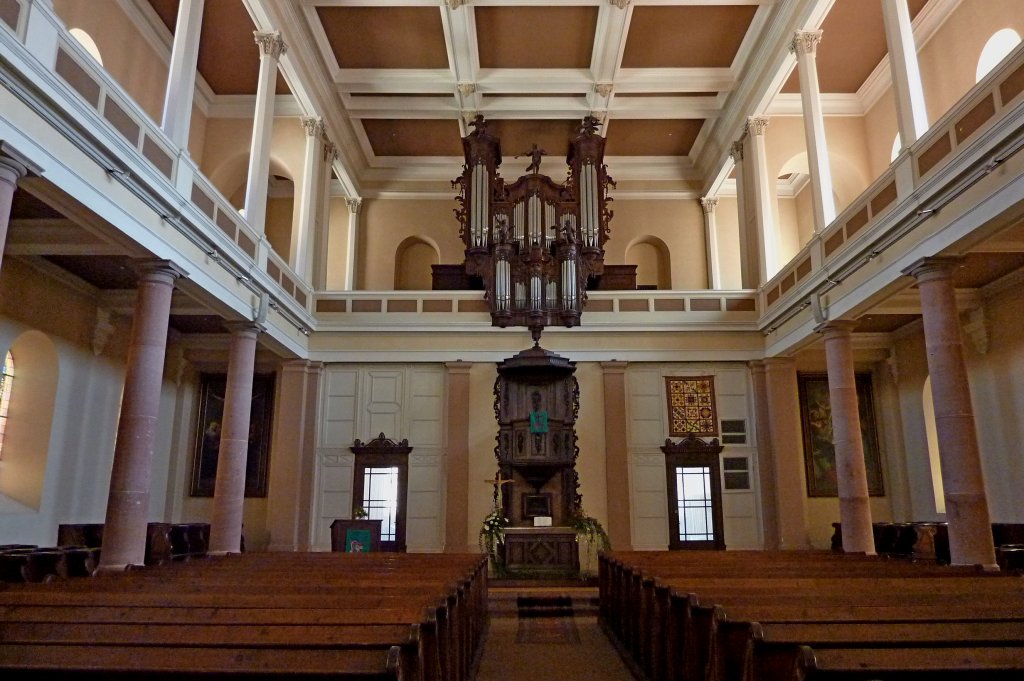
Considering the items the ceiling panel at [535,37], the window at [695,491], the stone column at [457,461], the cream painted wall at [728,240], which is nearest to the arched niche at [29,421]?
the stone column at [457,461]

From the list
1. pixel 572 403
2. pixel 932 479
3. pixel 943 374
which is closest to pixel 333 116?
pixel 572 403

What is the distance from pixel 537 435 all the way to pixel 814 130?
299 inches

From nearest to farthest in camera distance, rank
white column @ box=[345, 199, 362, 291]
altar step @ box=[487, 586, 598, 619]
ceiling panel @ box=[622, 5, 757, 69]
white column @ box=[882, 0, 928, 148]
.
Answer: white column @ box=[882, 0, 928, 148]
altar step @ box=[487, 586, 598, 619]
ceiling panel @ box=[622, 5, 757, 69]
white column @ box=[345, 199, 362, 291]

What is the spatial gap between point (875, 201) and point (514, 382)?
297 inches

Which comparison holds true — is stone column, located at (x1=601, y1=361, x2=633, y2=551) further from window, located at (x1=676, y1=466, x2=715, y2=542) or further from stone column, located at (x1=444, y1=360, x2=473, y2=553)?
stone column, located at (x1=444, y1=360, x2=473, y2=553)

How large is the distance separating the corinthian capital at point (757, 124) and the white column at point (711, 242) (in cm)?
349

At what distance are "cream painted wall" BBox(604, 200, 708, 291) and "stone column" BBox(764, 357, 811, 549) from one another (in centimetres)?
425

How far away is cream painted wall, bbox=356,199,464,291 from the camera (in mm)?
18594

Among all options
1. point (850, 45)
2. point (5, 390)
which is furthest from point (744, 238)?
point (5, 390)

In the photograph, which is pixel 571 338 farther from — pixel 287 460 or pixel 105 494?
pixel 105 494

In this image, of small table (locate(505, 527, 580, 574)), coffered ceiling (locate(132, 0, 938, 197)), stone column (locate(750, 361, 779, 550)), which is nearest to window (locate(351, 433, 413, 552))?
small table (locate(505, 527, 580, 574))

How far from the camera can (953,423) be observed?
27.9ft

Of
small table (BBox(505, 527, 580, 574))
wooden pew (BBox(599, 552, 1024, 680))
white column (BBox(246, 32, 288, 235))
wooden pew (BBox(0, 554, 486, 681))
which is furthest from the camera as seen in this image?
small table (BBox(505, 527, 580, 574))

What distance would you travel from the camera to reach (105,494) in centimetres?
1255
